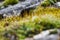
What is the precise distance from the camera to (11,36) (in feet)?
23.3

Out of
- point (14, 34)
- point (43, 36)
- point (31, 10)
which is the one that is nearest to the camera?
point (43, 36)

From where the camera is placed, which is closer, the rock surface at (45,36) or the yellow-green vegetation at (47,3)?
the rock surface at (45,36)

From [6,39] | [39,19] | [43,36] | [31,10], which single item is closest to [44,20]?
[39,19]

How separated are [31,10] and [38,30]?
15.7 feet

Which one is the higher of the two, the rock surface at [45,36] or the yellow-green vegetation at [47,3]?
the yellow-green vegetation at [47,3]

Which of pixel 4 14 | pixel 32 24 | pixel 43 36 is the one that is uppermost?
pixel 4 14

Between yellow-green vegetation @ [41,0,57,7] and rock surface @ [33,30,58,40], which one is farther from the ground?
yellow-green vegetation @ [41,0,57,7]

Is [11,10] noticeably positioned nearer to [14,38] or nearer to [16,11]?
[16,11]

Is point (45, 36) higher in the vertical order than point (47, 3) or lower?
lower

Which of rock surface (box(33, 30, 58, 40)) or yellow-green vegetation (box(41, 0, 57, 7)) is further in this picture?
yellow-green vegetation (box(41, 0, 57, 7))

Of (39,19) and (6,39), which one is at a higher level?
(39,19)

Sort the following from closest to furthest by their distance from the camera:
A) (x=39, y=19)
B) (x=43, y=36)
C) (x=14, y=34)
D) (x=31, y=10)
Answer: (x=43, y=36)
(x=14, y=34)
(x=39, y=19)
(x=31, y=10)

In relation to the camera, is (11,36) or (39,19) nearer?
(11,36)

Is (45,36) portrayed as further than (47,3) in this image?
No
